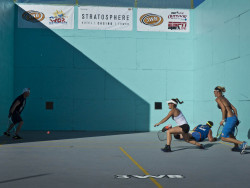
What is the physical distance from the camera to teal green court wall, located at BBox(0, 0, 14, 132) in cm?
1427

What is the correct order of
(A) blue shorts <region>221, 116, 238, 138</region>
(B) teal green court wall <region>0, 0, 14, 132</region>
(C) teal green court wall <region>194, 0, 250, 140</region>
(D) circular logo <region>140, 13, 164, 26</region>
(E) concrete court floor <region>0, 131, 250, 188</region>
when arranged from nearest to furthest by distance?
(E) concrete court floor <region>0, 131, 250, 188</region> < (A) blue shorts <region>221, 116, 238, 138</region> < (C) teal green court wall <region>194, 0, 250, 140</region> < (B) teal green court wall <region>0, 0, 14, 132</region> < (D) circular logo <region>140, 13, 164, 26</region>

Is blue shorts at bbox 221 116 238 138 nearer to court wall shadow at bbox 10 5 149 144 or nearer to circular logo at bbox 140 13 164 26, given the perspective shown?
court wall shadow at bbox 10 5 149 144

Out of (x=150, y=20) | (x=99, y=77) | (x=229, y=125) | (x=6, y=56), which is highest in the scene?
(x=150, y=20)

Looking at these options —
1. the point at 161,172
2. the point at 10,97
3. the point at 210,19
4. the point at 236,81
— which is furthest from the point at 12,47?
the point at 161,172

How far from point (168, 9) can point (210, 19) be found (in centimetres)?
302

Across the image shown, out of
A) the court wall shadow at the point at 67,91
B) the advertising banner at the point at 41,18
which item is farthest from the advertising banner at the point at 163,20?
the advertising banner at the point at 41,18

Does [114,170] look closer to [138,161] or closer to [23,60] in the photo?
[138,161]

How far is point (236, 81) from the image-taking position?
12.0 metres

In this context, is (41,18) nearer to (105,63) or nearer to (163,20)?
(105,63)

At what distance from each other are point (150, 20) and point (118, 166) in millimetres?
10955

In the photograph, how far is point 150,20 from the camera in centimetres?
1698

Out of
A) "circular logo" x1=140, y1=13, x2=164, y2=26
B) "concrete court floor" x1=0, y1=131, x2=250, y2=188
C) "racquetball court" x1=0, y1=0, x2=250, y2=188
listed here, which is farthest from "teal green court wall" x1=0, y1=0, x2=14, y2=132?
"circular logo" x1=140, y1=13, x2=164, y2=26

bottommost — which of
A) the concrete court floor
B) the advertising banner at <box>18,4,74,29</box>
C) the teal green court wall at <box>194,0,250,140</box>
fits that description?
the concrete court floor

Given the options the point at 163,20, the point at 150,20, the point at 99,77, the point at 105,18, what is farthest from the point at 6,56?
the point at 163,20
